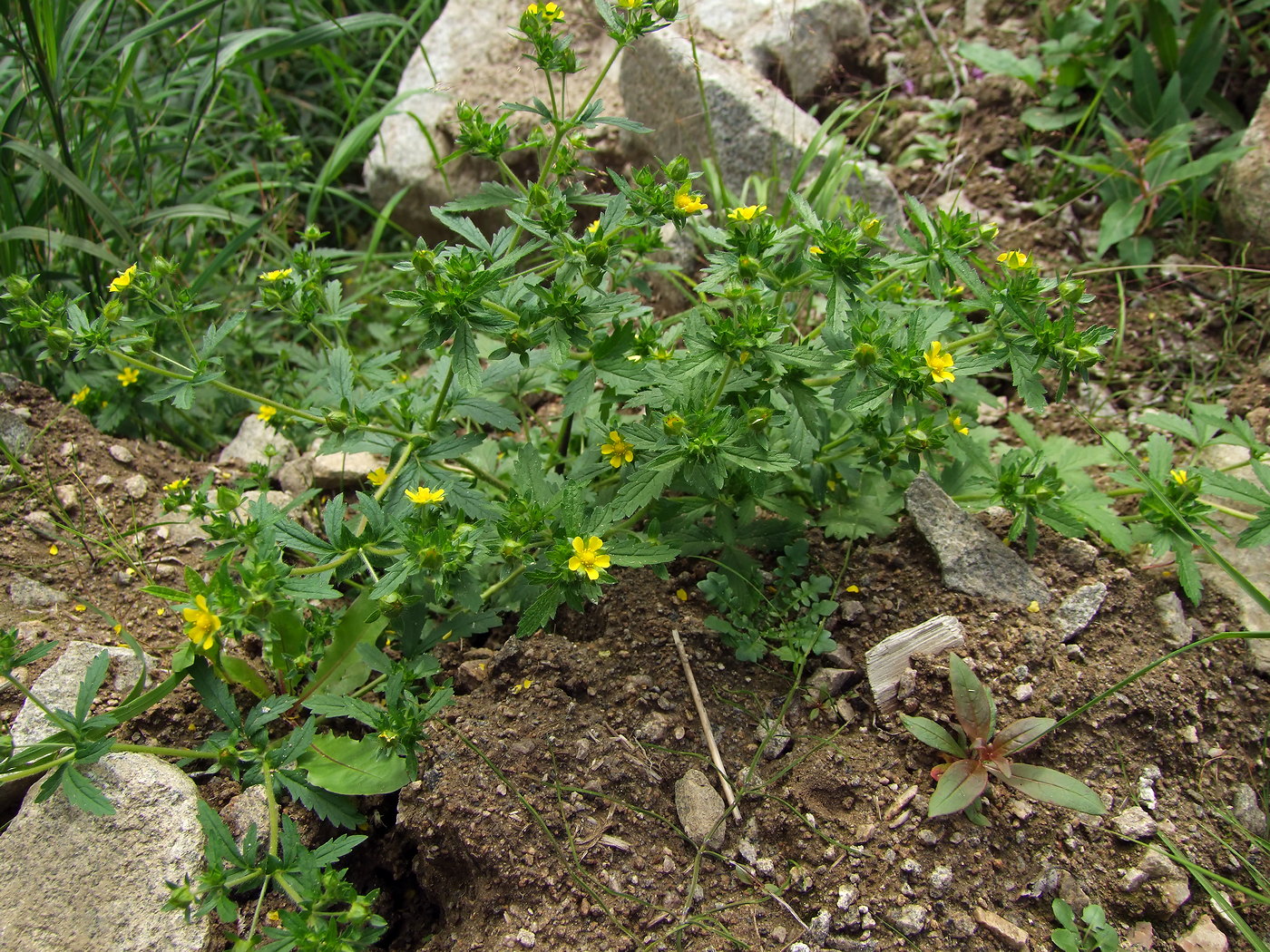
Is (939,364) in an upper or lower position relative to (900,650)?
upper

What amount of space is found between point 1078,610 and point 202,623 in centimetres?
235

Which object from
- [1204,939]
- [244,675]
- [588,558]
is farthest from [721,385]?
[1204,939]

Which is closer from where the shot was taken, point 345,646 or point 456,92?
point 345,646

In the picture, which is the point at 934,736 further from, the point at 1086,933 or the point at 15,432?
the point at 15,432

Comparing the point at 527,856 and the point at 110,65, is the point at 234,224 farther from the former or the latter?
the point at 527,856

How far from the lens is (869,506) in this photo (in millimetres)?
2768

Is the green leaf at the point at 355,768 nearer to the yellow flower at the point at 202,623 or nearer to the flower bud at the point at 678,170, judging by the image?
the yellow flower at the point at 202,623

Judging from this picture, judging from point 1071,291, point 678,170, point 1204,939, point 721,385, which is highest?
point 678,170

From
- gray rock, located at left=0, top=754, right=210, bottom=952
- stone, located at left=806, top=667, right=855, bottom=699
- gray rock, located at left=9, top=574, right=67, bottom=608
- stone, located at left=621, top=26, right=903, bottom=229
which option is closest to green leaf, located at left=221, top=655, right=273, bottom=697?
gray rock, located at left=0, top=754, right=210, bottom=952

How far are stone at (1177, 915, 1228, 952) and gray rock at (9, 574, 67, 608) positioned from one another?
326cm

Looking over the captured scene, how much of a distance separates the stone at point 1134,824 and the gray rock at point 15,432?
3617 millimetres

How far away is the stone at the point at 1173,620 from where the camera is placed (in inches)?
105

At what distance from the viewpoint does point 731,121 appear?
405cm

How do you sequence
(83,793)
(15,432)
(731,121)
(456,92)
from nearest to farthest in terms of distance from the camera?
(83,793) < (15,432) < (731,121) < (456,92)
